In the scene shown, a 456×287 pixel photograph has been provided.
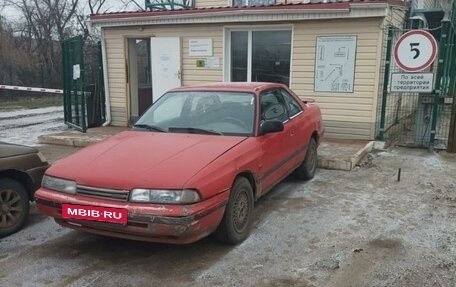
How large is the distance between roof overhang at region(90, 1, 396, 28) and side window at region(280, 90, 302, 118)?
10.7 ft

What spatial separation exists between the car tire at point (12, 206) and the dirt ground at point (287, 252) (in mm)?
122

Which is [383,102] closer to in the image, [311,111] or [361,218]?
[311,111]

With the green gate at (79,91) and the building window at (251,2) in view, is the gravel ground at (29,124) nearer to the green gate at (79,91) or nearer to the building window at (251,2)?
the green gate at (79,91)

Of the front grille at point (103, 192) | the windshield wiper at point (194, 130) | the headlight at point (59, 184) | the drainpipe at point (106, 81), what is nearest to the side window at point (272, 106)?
the windshield wiper at point (194, 130)

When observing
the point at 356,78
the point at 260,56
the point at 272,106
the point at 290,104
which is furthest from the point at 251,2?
the point at 272,106

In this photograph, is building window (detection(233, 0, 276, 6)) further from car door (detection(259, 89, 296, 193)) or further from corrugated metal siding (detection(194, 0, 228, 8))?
car door (detection(259, 89, 296, 193))

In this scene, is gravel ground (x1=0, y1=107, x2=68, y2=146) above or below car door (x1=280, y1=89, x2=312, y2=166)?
below

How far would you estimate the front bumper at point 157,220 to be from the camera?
362cm

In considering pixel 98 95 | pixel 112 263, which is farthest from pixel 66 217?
pixel 98 95

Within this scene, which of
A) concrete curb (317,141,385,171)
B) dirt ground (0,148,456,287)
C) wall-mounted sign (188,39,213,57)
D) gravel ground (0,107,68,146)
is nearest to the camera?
dirt ground (0,148,456,287)

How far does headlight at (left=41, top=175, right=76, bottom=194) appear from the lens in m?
3.98

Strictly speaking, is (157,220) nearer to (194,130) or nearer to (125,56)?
(194,130)

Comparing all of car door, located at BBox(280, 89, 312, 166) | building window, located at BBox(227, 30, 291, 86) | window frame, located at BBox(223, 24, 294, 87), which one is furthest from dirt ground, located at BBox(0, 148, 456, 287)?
window frame, located at BBox(223, 24, 294, 87)

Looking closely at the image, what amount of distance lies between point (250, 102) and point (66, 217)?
2.41 m
